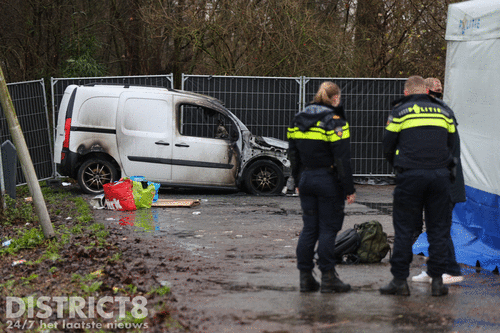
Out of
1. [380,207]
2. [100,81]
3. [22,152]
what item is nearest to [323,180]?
[22,152]

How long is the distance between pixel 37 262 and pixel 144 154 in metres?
5.77

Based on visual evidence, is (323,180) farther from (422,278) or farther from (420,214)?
(422,278)

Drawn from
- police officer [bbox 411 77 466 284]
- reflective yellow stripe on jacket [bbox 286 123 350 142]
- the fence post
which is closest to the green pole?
the fence post

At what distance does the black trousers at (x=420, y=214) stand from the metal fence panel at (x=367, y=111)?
364 inches

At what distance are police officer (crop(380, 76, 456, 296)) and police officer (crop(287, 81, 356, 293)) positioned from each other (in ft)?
1.41

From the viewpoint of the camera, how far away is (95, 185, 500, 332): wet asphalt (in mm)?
4961

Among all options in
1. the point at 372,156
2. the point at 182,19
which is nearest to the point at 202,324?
the point at 372,156

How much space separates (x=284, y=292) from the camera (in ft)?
19.2

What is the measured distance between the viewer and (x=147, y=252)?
7.42 metres

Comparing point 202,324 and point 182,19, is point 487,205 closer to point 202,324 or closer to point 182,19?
point 202,324

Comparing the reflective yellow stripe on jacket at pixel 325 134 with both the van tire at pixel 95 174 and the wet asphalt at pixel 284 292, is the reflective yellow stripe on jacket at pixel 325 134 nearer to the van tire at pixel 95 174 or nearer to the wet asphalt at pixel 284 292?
the wet asphalt at pixel 284 292

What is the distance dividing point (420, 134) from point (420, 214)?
725 millimetres

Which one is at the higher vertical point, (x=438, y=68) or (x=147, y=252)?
(x=438, y=68)

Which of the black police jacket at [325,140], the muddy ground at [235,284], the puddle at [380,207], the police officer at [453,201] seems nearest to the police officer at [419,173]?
the police officer at [453,201]
